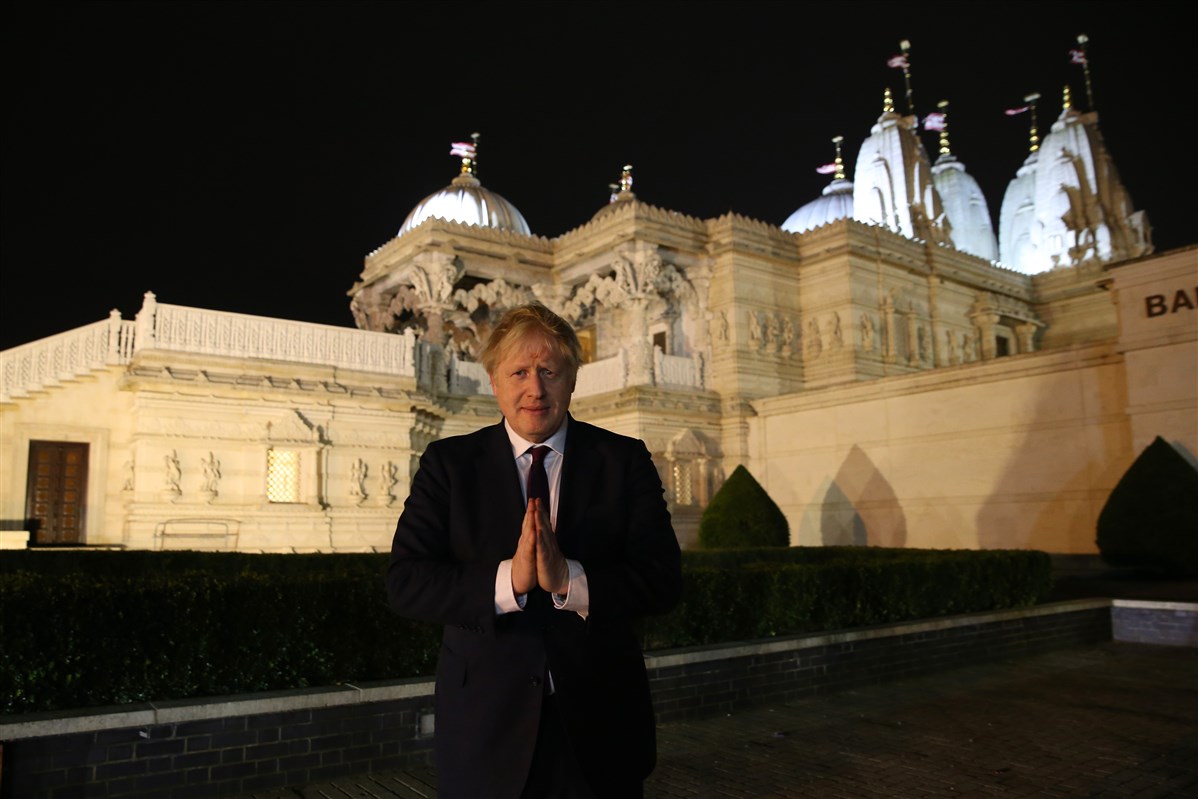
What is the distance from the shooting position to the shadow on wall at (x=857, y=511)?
23641 millimetres

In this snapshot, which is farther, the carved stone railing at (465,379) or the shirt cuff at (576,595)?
the carved stone railing at (465,379)

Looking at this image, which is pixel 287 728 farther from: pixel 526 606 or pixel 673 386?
pixel 673 386

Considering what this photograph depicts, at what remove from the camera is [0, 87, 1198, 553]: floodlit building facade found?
19.8 m

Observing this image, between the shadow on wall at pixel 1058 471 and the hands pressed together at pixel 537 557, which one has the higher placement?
the shadow on wall at pixel 1058 471

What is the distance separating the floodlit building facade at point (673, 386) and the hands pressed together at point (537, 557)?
17843mm

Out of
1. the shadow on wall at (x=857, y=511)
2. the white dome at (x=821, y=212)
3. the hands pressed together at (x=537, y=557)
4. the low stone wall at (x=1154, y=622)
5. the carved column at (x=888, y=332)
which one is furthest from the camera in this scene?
the white dome at (x=821, y=212)

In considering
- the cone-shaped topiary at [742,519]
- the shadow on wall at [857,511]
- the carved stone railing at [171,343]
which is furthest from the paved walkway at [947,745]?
the carved stone railing at [171,343]

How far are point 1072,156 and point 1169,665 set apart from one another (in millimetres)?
42568

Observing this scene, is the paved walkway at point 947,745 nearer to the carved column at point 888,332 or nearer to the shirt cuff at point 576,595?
the shirt cuff at point 576,595

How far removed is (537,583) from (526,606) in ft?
0.48

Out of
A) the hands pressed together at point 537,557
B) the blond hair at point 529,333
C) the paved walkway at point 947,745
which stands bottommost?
the paved walkway at point 947,745

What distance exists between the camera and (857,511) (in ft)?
80.5

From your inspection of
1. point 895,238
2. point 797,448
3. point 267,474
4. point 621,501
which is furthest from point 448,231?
point 621,501

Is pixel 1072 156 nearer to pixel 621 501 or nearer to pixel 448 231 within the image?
pixel 448 231
